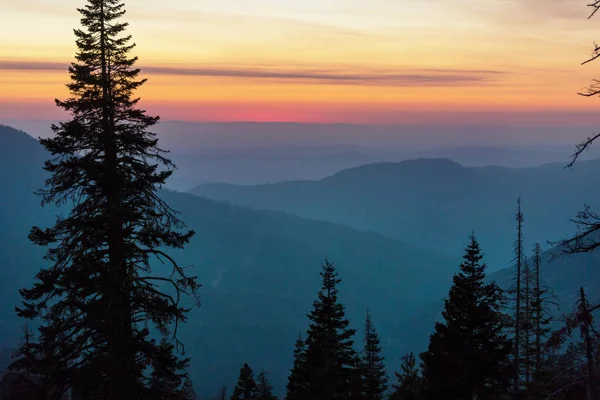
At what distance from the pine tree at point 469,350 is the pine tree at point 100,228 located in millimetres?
13627

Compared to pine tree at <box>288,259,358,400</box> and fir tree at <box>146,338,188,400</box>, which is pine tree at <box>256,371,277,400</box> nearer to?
pine tree at <box>288,259,358,400</box>

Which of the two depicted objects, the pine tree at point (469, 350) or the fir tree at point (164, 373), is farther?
the pine tree at point (469, 350)

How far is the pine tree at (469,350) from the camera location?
25.6 m

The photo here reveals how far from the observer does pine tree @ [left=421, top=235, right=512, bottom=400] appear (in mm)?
25641

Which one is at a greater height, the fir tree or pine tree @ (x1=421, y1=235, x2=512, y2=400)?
pine tree @ (x1=421, y1=235, x2=512, y2=400)

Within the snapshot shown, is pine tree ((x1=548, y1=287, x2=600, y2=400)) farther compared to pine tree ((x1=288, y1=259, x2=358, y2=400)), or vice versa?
pine tree ((x1=288, y1=259, x2=358, y2=400))

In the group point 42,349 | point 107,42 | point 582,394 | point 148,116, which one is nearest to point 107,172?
point 148,116

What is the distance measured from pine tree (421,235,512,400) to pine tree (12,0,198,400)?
1363 centimetres

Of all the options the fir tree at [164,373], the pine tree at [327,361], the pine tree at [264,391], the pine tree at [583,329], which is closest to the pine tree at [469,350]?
the pine tree at [327,361]

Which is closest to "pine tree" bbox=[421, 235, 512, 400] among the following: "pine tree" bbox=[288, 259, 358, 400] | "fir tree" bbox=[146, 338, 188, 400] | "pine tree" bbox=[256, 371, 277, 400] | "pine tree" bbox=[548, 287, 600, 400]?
"pine tree" bbox=[288, 259, 358, 400]

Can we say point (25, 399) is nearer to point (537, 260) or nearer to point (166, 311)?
point (166, 311)

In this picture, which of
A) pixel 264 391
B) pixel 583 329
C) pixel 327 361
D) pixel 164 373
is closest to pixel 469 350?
pixel 327 361

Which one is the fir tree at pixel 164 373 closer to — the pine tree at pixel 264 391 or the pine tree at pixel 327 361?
the pine tree at pixel 327 361

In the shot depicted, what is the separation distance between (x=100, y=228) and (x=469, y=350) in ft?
56.0
